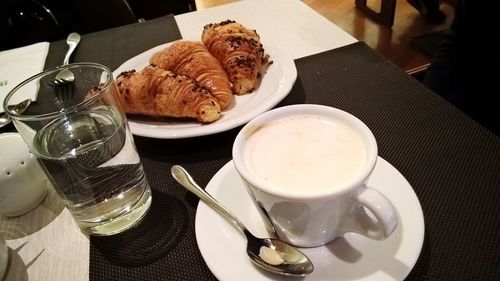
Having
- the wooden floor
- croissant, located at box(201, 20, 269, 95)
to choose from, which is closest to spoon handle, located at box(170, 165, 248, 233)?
croissant, located at box(201, 20, 269, 95)

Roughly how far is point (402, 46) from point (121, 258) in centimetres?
211

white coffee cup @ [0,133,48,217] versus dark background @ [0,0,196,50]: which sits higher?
white coffee cup @ [0,133,48,217]

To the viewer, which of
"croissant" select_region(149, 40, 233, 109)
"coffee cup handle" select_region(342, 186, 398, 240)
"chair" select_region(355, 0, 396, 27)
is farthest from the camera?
"chair" select_region(355, 0, 396, 27)

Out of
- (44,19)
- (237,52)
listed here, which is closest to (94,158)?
(237,52)

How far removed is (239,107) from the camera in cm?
75

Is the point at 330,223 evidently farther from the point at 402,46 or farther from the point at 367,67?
the point at 402,46

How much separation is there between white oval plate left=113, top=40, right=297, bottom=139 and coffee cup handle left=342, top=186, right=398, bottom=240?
0.96ft

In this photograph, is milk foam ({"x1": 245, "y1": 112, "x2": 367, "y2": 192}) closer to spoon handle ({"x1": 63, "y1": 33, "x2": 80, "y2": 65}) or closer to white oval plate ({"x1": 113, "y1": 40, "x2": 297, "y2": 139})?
white oval plate ({"x1": 113, "y1": 40, "x2": 297, "y2": 139})

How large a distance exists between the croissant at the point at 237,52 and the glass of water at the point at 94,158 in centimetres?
29

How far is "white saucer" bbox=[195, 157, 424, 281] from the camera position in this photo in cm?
41

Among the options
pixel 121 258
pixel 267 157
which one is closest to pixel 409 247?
pixel 267 157

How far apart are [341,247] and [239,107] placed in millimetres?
379

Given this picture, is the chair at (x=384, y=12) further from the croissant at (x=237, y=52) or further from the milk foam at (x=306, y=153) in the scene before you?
the milk foam at (x=306, y=153)

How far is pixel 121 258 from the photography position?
0.50 m
